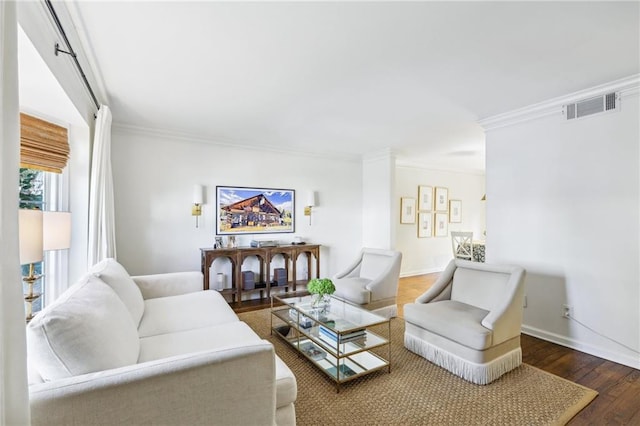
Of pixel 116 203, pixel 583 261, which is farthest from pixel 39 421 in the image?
pixel 583 261

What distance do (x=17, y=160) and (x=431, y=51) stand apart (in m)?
2.24

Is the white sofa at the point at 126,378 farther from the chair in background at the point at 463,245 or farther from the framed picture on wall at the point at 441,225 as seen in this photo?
the framed picture on wall at the point at 441,225

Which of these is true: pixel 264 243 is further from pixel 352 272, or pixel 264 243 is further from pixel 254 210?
pixel 352 272

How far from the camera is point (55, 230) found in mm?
1768

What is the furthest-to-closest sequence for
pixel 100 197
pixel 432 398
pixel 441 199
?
pixel 441 199
pixel 100 197
pixel 432 398

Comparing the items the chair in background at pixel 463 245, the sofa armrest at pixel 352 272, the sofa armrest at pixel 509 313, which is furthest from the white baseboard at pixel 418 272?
the sofa armrest at pixel 509 313

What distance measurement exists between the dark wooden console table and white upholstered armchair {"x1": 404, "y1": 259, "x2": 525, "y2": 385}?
2.17 metres

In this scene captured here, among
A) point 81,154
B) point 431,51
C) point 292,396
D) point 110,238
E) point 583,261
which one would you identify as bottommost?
point 292,396

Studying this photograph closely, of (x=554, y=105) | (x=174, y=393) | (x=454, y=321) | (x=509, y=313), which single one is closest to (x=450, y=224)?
(x=554, y=105)

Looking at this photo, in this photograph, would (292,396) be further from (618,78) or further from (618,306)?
(618,78)

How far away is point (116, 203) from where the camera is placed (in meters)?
3.73

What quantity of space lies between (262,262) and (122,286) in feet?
7.99

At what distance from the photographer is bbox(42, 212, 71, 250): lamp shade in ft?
5.61

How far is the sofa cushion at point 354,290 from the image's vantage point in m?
3.37
